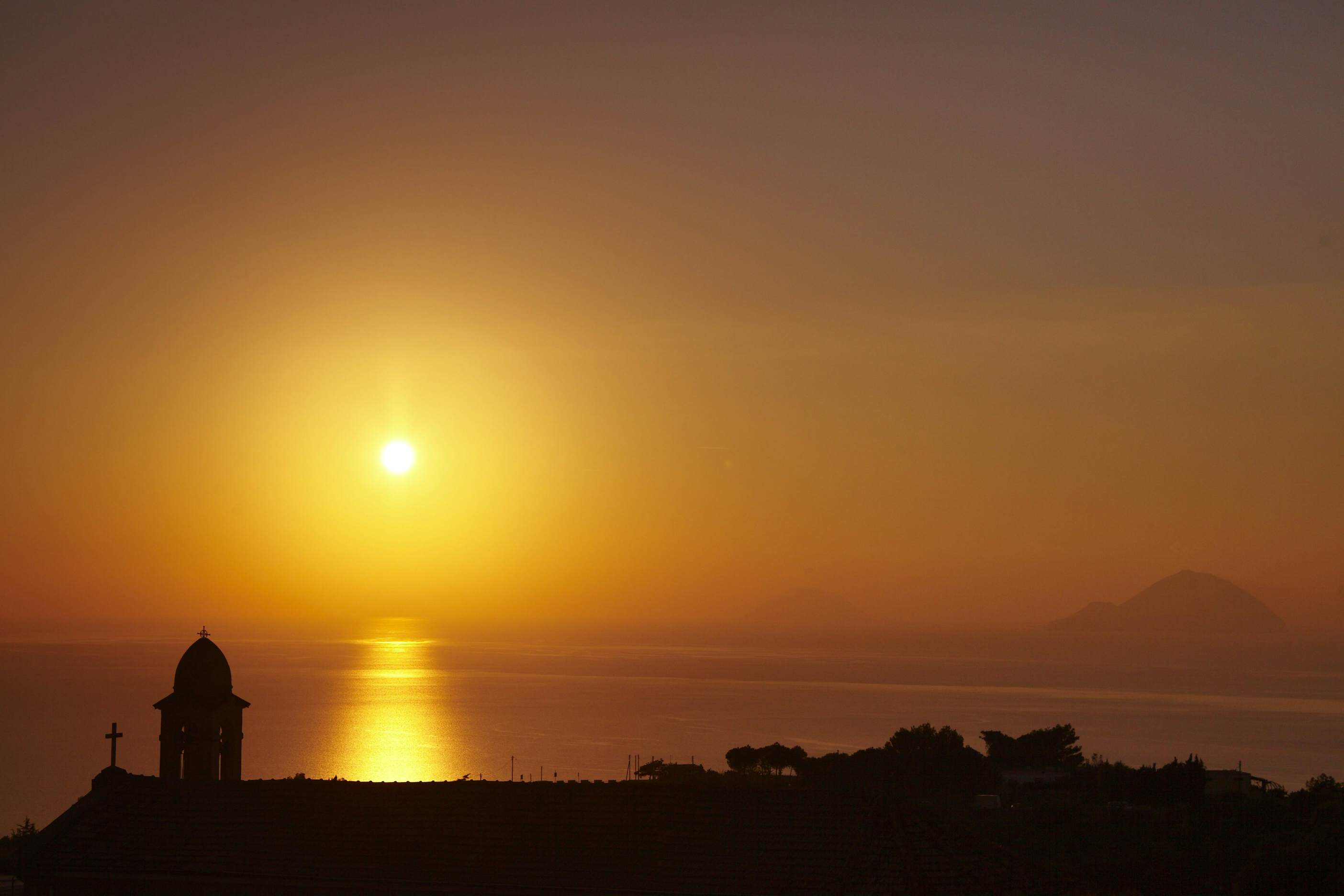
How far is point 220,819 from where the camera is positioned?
2077 cm

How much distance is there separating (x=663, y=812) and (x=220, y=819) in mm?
7578

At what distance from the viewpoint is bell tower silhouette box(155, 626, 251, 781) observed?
24656 mm

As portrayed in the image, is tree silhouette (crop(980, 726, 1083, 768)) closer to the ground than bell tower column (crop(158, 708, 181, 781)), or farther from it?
closer to the ground

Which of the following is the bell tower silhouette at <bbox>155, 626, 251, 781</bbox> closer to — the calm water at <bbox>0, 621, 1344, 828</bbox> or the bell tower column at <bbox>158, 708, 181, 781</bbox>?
the bell tower column at <bbox>158, 708, 181, 781</bbox>

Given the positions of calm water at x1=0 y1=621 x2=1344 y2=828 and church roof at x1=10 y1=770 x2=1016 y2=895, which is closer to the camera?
church roof at x1=10 y1=770 x2=1016 y2=895

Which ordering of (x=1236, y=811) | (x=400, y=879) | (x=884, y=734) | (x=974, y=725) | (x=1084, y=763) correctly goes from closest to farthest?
(x=400, y=879)
(x=1236, y=811)
(x=1084, y=763)
(x=884, y=734)
(x=974, y=725)

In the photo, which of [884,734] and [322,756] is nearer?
[322,756]

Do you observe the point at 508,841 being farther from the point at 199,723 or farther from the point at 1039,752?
the point at 1039,752

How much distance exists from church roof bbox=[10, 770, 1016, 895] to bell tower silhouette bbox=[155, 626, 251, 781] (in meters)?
3.16

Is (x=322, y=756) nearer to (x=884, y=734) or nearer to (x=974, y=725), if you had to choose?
(x=884, y=734)

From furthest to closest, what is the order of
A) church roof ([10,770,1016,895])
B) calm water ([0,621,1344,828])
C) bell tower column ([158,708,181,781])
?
calm water ([0,621,1344,828])
bell tower column ([158,708,181,781])
church roof ([10,770,1016,895])

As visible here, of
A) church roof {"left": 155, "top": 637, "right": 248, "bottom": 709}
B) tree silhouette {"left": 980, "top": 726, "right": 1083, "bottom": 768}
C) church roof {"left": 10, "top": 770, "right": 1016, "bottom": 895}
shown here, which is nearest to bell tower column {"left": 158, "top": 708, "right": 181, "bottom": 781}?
church roof {"left": 155, "top": 637, "right": 248, "bottom": 709}

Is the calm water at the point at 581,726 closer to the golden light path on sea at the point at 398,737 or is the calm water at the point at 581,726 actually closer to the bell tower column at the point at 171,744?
the golden light path on sea at the point at 398,737

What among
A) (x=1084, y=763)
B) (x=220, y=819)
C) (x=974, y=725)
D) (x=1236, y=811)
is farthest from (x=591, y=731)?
(x=220, y=819)
